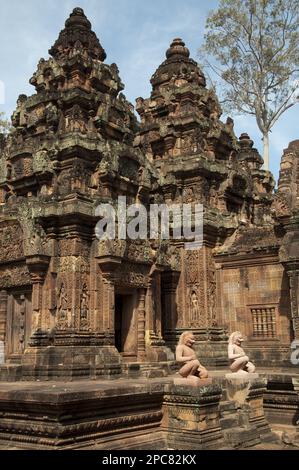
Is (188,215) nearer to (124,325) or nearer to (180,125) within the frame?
(180,125)

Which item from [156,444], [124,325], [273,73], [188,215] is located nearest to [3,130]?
[273,73]

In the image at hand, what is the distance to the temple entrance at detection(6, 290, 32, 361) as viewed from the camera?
40.2 feet

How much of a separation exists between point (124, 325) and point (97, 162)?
13.0ft

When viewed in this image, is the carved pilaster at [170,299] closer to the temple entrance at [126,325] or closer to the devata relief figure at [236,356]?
the temple entrance at [126,325]

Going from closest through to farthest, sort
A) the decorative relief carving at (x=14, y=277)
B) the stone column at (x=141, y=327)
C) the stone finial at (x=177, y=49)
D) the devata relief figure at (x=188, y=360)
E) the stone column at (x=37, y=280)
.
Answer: the devata relief figure at (x=188, y=360) → the stone column at (x=37, y=280) → the decorative relief carving at (x=14, y=277) → the stone column at (x=141, y=327) → the stone finial at (x=177, y=49)

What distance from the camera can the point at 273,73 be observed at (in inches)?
872

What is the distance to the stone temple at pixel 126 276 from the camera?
838 cm

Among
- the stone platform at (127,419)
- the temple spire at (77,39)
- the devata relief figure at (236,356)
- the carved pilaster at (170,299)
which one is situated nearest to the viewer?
the stone platform at (127,419)

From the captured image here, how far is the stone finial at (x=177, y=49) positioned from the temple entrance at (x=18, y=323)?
10.4 meters

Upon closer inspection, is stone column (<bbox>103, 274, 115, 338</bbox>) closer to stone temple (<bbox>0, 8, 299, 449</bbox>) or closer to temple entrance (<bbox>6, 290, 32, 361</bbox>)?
stone temple (<bbox>0, 8, 299, 449</bbox>)

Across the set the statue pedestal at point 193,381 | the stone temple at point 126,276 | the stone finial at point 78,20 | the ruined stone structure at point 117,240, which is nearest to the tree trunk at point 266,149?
the ruined stone structure at point 117,240

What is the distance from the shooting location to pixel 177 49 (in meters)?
18.5

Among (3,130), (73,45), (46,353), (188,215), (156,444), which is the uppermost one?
(3,130)

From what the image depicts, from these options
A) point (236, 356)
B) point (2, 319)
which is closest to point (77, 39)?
point (2, 319)
